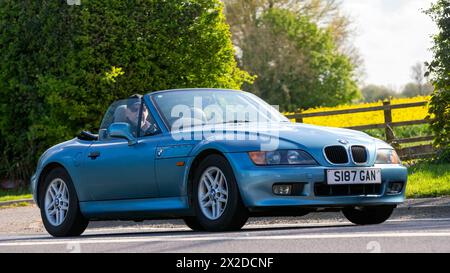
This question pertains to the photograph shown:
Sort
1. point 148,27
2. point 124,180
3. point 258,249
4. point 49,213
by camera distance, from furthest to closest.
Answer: point 148,27, point 49,213, point 124,180, point 258,249

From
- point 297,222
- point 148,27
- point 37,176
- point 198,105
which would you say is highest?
point 148,27

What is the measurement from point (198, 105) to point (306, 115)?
16.6 metres

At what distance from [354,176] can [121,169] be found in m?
2.49

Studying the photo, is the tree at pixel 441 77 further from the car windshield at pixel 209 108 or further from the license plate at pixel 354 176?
the license plate at pixel 354 176

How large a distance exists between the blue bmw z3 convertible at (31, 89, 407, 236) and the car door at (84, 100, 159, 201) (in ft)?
0.03

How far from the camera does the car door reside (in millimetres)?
9852

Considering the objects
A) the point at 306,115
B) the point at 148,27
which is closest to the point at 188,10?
the point at 148,27

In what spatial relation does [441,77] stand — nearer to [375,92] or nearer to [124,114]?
[124,114]

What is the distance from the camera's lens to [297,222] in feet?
41.2

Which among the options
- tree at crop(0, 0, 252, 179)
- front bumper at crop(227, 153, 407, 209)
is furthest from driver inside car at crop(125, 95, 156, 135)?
tree at crop(0, 0, 252, 179)

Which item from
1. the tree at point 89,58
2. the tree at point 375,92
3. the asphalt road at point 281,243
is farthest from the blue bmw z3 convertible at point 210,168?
the tree at point 375,92

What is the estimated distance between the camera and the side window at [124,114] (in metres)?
10.4
